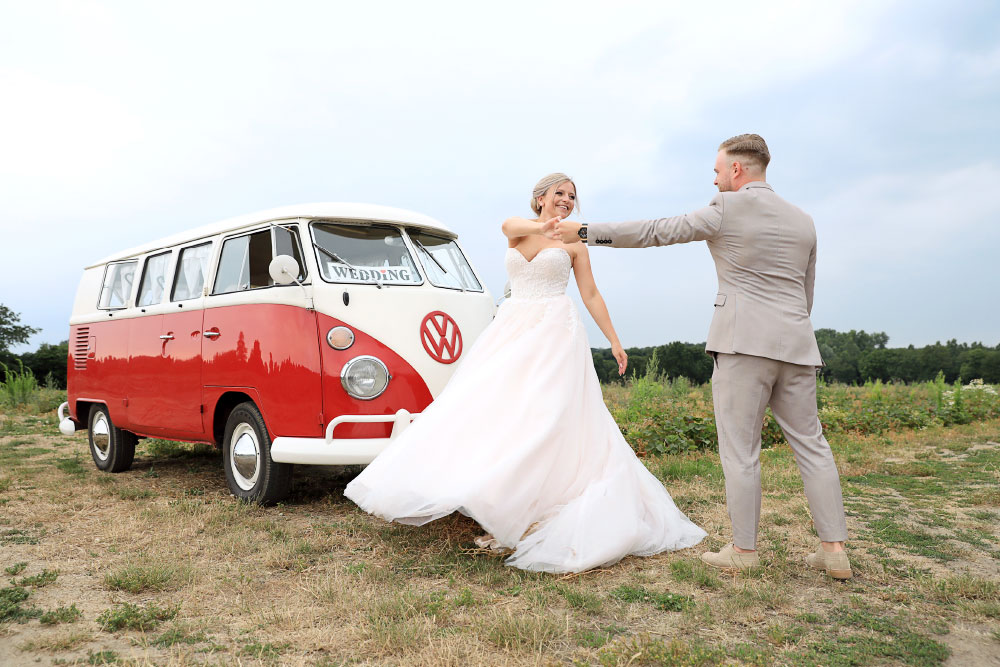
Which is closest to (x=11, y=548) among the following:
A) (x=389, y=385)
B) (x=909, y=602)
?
(x=389, y=385)

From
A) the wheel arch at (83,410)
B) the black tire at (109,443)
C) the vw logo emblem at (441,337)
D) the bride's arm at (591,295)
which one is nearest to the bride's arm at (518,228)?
the bride's arm at (591,295)

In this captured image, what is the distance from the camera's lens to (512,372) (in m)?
4.36

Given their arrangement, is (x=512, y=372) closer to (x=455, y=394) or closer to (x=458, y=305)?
(x=455, y=394)

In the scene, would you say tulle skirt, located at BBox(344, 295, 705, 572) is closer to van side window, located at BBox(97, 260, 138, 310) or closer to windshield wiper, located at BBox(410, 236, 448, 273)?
windshield wiper, located at BBox(410, 236, 448, 273)

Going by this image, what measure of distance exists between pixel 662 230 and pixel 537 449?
143cm

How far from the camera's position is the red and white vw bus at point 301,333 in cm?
514

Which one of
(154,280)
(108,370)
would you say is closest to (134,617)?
(154,280)

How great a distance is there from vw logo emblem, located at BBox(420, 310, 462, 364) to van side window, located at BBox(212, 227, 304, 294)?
1.08 metres

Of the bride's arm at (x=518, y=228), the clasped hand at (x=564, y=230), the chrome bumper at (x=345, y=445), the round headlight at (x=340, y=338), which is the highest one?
the bride's arm at (x=518, y=228)

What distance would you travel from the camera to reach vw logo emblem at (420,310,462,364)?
5.46 metres

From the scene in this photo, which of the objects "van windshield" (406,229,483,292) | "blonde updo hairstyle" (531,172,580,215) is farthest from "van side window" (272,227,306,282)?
"blonde updo hairstyle" (531,172,580,215)

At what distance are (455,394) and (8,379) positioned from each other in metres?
16.2

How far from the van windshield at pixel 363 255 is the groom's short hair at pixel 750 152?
2.85 m

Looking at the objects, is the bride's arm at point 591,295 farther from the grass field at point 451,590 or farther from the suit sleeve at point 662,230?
the grass field at point 451,590
